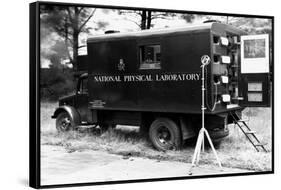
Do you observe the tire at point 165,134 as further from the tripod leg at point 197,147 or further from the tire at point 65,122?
the tire at point 65,122

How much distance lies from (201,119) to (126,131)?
3.88ft

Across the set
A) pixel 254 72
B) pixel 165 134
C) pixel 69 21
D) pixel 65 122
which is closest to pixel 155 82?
pixel 165 134

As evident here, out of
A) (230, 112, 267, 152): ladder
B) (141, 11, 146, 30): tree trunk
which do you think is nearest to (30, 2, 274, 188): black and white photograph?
(141, 11, 146, 30): tree trunk

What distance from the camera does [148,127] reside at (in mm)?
8945

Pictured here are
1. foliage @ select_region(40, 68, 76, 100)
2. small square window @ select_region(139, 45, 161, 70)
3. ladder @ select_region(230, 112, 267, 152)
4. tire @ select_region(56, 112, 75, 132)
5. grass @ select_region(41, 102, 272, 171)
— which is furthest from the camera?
ladder @ select_region(230, 112, 267, 152)

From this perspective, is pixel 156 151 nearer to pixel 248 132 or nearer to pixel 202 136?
pixel 202 136

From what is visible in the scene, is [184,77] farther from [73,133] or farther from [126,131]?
[73,133]

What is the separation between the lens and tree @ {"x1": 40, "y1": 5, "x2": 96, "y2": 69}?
8.05m

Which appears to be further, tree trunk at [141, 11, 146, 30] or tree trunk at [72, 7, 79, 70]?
tree trunk at [141, 11, 146, 30]

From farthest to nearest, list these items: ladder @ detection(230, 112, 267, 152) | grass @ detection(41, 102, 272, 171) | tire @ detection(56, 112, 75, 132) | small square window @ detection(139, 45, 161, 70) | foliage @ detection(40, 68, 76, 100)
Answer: ladder @ detection(230, 112, 267, 152) < small square window @ detection(139, 45, 161, 70) < tire @ detection(56, 112, 75, 132) < grass @ detection(41, 102, 272, 171) < foliage @ detection(40, 68, 76, 100)

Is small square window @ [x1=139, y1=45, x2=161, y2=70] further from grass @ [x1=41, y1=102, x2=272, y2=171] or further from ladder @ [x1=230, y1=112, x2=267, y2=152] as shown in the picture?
ladder @ [x1=230, y1=112, x2=267, y2=152]

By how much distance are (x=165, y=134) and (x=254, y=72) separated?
6.30 feet

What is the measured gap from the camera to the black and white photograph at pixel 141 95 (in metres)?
8.42

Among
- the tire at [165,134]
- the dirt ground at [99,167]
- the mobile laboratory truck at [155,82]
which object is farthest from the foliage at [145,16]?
the dirt ground at [99,167]
